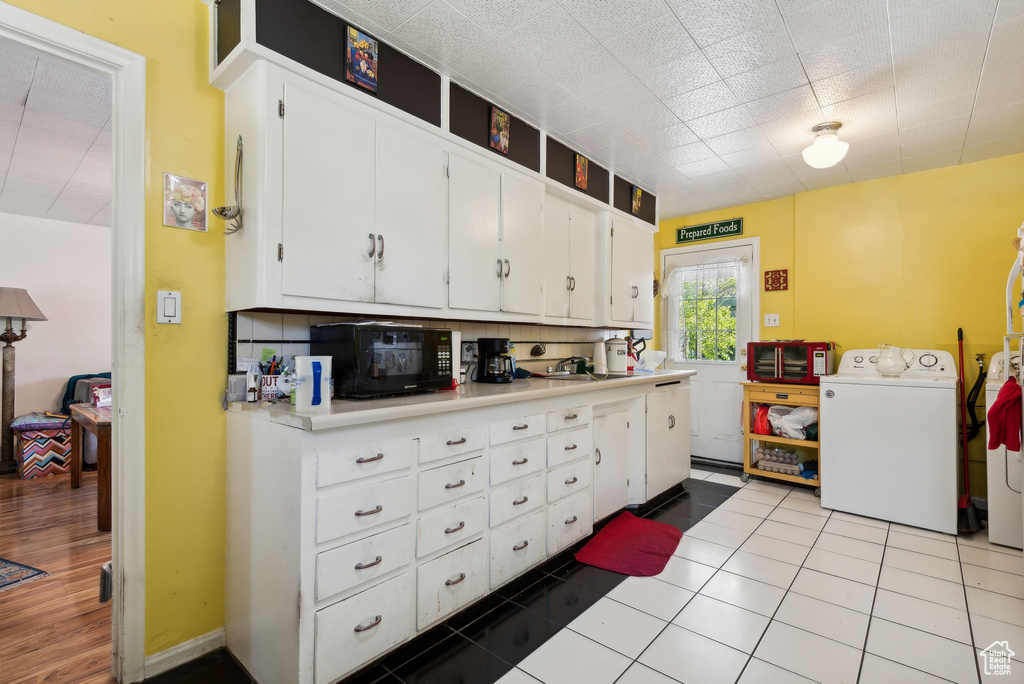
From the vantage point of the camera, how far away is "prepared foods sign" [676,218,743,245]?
181 inches

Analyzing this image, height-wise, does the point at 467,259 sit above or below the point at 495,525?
above

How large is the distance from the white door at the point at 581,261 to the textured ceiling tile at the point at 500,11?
153 centimetres

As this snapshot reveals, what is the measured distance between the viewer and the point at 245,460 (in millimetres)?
1755

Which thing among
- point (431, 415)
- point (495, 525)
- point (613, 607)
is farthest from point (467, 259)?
point (613, 607)

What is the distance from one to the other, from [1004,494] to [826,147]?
234 centimetres

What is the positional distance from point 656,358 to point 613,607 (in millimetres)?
2392

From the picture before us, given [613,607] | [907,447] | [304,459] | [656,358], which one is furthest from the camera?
[656,358]

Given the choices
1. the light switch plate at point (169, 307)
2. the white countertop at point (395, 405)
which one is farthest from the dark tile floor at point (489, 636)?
the light switch plate at point (169, 307)

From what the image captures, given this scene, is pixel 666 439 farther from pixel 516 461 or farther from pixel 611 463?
pixel 516 461

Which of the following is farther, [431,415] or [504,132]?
[504,132]

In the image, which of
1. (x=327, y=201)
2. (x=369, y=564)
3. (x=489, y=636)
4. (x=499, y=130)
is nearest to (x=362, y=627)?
(x=369, y=564)

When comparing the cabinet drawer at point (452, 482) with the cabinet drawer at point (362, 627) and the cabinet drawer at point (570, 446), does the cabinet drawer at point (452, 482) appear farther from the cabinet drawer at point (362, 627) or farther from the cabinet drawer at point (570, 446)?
the cabinet drawer at point (570, 446)

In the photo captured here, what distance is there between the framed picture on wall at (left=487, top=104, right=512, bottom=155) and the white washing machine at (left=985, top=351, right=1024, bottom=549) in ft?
10.5

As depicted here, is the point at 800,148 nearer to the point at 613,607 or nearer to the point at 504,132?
the point at 504,132
